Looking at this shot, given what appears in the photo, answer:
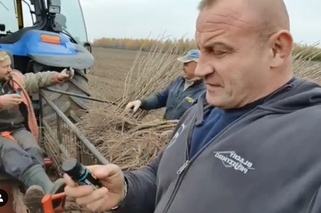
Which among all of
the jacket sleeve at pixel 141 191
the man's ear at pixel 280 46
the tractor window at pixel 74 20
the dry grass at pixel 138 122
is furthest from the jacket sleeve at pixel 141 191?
the tractor window at pixel 74 20

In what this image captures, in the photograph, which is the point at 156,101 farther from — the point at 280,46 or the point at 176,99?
the point at 280,46

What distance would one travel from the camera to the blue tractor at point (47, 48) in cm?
476

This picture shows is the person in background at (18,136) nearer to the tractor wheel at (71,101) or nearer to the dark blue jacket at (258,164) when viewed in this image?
the tractor wheel at (71,101)

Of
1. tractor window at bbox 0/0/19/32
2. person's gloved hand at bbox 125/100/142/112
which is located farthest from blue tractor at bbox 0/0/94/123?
person's gloved hand at bbox 125/100/142/112

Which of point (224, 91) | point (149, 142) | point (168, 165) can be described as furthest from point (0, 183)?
point (224, 91)

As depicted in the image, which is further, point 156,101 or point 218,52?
point 156,101

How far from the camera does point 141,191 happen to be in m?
1.56

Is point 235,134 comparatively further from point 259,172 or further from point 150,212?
point 150,212

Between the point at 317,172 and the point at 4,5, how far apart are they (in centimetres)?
534

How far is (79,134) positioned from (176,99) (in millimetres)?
1353

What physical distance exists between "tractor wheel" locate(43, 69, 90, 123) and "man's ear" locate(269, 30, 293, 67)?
3396 mm

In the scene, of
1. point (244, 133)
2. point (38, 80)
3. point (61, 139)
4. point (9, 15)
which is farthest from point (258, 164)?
point (9, 15)

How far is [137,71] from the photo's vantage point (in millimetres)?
5270

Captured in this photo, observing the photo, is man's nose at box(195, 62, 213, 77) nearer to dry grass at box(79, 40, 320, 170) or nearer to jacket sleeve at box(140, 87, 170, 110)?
dry grass at box(79, 40, 320, 170)
